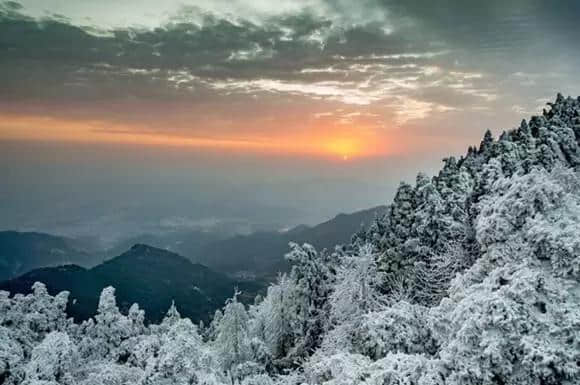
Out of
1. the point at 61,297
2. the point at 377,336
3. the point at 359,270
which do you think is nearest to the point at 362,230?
the point at 359,270

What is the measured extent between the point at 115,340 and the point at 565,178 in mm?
24700

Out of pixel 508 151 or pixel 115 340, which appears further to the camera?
pixel 508 151

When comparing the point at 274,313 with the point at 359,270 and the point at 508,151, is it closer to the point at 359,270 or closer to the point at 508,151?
the point at 359,270

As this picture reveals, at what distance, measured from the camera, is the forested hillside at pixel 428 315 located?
361 inches

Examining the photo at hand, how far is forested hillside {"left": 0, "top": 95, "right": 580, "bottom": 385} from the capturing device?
917 centimetres

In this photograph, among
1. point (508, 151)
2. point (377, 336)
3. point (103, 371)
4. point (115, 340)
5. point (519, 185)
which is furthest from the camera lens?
point (508, 151)

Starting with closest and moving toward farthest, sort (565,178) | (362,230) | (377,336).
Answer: (377,336) < (565,178) < (362,230)

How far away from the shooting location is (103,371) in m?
18.6

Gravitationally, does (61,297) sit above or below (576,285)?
Answer: below

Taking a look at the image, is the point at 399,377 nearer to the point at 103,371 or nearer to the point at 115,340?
the point at 103,371

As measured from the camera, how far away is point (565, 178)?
13234mm

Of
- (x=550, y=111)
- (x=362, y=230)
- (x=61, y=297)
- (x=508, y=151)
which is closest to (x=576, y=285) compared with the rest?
(x=61, y=297)

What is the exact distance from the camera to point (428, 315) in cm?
1193

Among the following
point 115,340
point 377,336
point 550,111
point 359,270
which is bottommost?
point 115,340
